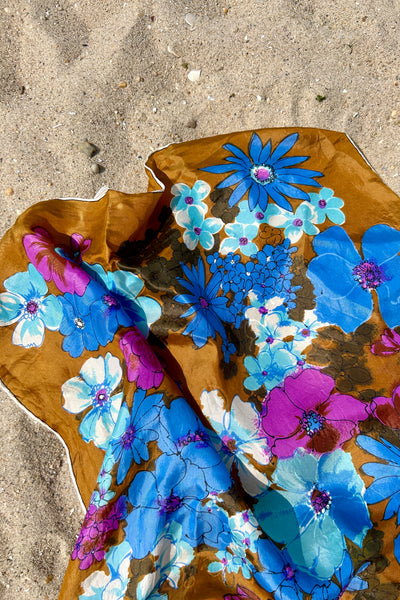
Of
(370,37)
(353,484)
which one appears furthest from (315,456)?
(370,37)

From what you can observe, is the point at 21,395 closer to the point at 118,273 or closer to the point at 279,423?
the point at 118,273

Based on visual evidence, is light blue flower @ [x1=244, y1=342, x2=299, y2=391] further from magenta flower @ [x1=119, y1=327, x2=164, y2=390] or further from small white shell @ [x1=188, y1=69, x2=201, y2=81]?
small white shell @ [x1=188, y1=69, x2=201, y2=81]

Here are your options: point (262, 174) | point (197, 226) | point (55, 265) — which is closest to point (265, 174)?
point (262, 174)

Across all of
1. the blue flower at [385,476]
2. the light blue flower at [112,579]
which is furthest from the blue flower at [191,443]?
the blue flower at [385,476]

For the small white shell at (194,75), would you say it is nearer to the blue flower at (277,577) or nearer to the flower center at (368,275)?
the flower center at (368,275)

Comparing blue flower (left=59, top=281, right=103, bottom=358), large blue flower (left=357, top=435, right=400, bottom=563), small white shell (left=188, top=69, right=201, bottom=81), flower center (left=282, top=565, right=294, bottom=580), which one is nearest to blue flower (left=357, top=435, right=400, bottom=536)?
large blue flower (left=357, top=435, right=400, bottom=563)

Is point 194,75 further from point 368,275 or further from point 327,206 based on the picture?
point 368,275
